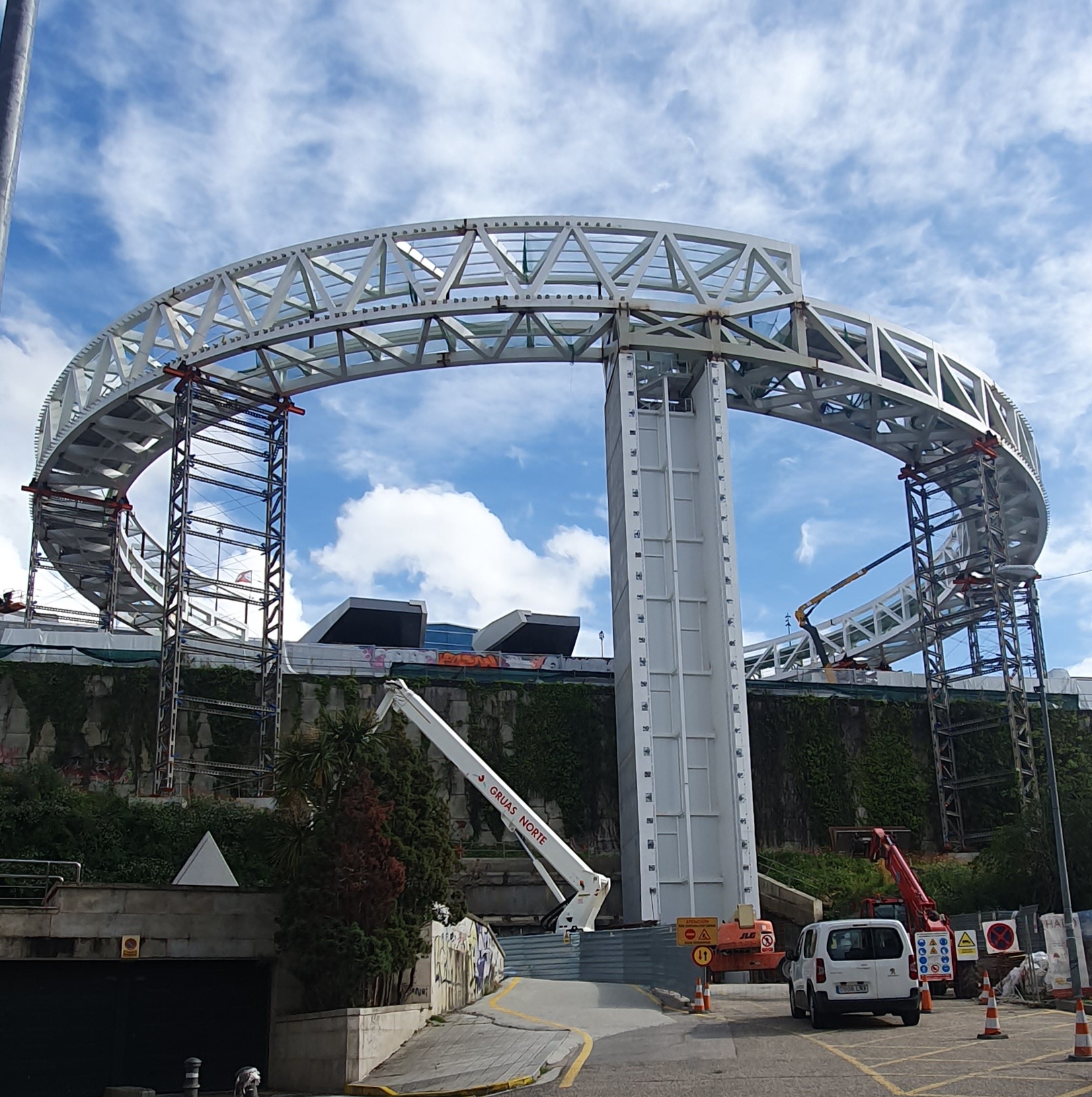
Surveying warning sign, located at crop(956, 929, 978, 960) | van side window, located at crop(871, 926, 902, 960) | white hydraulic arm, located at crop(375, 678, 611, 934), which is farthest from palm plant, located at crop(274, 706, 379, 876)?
warning sign, located at crop(956, 929, 978, 960)

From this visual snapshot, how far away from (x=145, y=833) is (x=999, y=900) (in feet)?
86.2

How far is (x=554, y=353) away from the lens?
4997 cm

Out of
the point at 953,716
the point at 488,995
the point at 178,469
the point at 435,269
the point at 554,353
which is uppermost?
the point at 435,269

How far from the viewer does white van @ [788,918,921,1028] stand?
795 inches

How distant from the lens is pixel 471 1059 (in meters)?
19.0

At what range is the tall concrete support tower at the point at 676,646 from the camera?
136 ft

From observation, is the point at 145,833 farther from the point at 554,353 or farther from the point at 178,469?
the point at 554,353

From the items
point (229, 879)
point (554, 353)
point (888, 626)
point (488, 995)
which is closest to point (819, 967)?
point (488, 995)

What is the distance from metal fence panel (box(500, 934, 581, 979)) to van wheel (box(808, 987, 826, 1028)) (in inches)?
507

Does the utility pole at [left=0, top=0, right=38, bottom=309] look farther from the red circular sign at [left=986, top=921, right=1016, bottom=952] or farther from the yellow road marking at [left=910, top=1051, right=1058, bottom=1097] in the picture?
the red circular sign at [left=986, top=921, right=1016, bottom=952]

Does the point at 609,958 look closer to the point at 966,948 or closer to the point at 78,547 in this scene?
the point at 966,948

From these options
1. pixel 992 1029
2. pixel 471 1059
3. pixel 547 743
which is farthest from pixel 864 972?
pixel 547 743

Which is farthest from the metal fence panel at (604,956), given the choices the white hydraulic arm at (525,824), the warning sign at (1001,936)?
the warning sign at (1001,936)

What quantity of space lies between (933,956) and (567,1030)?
10385 mm
